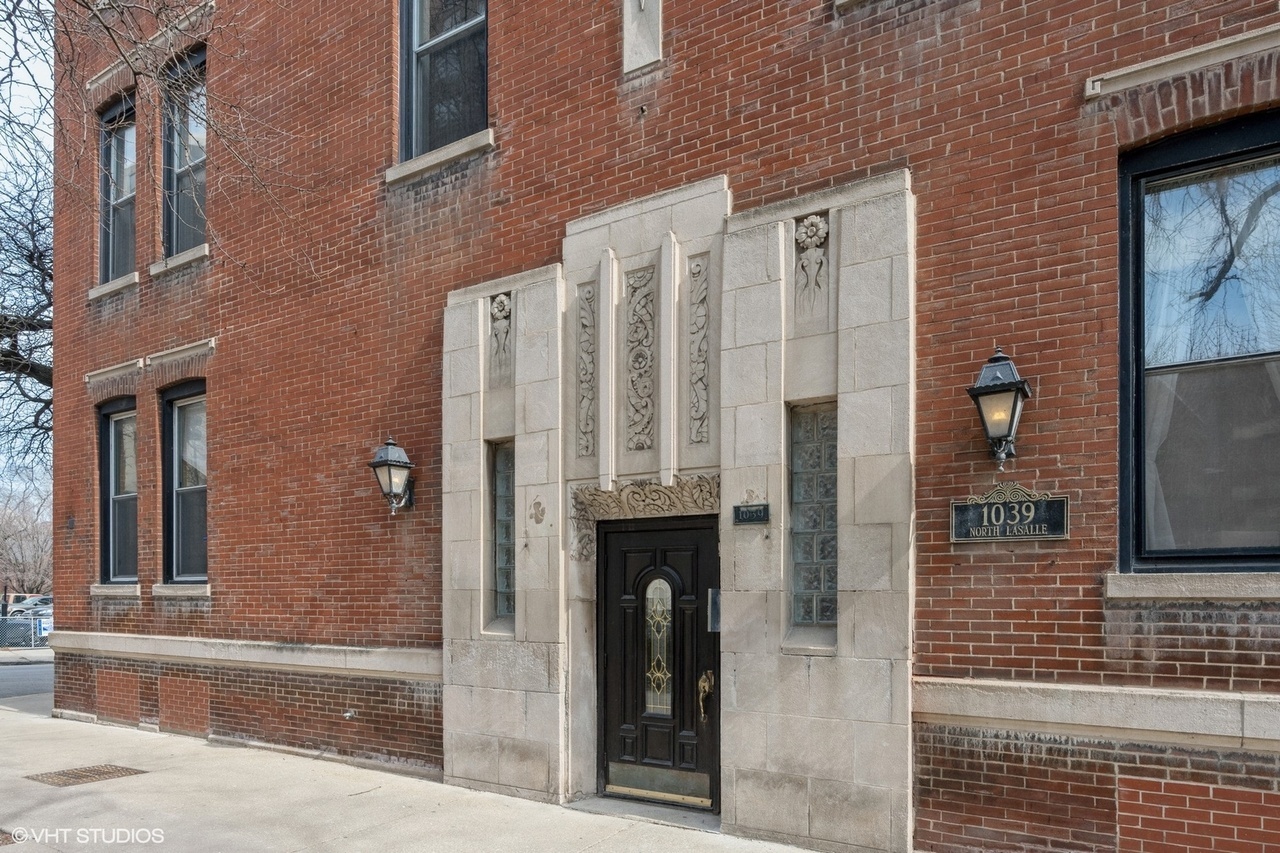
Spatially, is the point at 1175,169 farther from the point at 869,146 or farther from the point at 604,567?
the point at 604,567

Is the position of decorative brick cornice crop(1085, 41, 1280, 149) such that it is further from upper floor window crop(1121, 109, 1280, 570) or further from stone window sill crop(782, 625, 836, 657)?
stone window sill crop(782, 625, 836, 657)

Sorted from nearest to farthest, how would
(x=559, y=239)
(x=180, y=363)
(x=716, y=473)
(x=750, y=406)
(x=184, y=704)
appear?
(x=750, y=406) → (x=716, y=473) → (x=559, y=239) → (x=184, y=704) → (x=180, y=363)

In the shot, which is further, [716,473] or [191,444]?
[191,444]

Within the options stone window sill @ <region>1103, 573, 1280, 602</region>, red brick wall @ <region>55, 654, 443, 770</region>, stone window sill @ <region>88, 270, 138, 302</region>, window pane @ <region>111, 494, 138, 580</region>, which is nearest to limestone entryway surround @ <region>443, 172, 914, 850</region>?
red brick wall @ <region>55, 654, 443, 770</region>

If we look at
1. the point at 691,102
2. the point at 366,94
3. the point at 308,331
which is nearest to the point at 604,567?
the point at 691,102

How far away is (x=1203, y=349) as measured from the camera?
19.4 ft

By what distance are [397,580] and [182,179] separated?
22.4 feet

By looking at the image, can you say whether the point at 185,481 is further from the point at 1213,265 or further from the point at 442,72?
the point at 1213,265

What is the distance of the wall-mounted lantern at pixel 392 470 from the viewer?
373 inches

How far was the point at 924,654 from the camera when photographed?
6.46 m

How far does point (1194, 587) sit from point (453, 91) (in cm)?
782

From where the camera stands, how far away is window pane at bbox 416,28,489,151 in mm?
9852

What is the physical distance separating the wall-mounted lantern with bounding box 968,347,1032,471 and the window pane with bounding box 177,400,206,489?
31.7 ft

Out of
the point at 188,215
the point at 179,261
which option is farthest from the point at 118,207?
the point at 179,261
